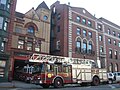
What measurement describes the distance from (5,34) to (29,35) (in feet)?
19.5

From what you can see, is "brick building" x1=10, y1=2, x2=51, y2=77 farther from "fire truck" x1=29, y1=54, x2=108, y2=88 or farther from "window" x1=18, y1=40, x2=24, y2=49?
"fire truck" x1=29, y1=54, x2=108, y2=88

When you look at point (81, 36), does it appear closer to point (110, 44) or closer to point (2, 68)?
point (110, 44)

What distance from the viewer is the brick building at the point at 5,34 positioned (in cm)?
2600

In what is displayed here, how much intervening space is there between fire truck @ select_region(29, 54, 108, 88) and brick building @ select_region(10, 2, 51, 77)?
33.2 feet

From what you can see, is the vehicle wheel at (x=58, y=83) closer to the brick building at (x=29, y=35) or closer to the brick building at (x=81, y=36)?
the brick building at (x=29, y=35)

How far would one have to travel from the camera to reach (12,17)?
28.3 m

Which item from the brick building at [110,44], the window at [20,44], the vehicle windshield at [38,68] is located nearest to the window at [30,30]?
the window at [20,44]

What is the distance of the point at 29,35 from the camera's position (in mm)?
32188

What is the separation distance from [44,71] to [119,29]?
36.7m

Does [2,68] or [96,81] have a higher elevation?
[2,68]

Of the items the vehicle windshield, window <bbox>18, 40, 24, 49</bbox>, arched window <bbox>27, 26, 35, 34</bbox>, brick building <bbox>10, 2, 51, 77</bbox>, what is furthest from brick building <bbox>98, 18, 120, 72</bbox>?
the vehicle windshield

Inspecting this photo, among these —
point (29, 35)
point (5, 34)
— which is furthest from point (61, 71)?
point (29, 35)

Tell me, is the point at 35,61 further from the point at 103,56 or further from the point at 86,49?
the point at 103,56

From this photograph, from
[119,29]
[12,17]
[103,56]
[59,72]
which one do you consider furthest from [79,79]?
[119,29]
